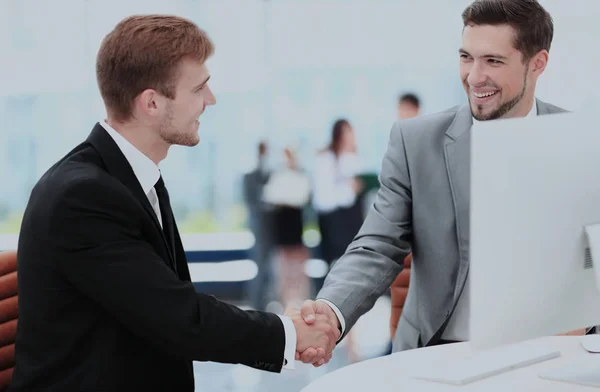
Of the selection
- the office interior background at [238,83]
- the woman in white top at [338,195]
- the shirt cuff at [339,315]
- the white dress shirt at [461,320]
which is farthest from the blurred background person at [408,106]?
the shirt cuff at [339,315]

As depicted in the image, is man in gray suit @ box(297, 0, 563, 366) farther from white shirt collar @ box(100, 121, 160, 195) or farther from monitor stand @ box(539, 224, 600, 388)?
white shirt collar @ box(100, 121, 160, 195)

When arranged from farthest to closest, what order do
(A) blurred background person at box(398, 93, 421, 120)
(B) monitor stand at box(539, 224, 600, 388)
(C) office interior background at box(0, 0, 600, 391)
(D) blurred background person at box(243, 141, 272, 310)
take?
(C) office interior background at box(0, 0, 600, 391), (D) blurred background person at box(243, 141, 272, 310), (A) blurred background person at box(398, 93, 421, 120), (B) monitor stand at box(539, 224, 600, 388)

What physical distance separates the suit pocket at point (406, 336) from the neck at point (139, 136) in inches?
34.7

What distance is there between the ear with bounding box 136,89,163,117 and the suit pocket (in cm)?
94

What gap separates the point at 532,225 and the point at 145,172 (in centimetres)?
92

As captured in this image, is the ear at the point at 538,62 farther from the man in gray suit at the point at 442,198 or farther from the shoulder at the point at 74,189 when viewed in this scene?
the shoulder at the point at 74,189

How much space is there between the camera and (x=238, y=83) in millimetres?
6816

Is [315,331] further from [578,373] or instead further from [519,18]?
[519,18]

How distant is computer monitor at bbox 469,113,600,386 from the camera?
4.84ft

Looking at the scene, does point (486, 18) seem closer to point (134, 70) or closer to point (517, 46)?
point (517, 46)

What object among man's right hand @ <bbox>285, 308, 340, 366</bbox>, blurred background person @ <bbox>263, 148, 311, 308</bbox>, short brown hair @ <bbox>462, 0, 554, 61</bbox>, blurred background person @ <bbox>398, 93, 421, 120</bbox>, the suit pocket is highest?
short brown hair @ <bbox>462, 0, 554, 61</bbox>

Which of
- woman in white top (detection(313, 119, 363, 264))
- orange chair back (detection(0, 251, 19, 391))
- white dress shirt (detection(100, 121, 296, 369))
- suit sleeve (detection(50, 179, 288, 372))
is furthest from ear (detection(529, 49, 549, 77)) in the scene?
woman in white top (detection(313, 119, 363, 264))

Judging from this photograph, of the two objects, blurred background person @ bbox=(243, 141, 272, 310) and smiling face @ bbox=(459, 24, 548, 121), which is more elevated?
smiling face @ bbox=(459, 24, 548, 121)

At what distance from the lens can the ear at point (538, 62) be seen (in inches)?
93.6
